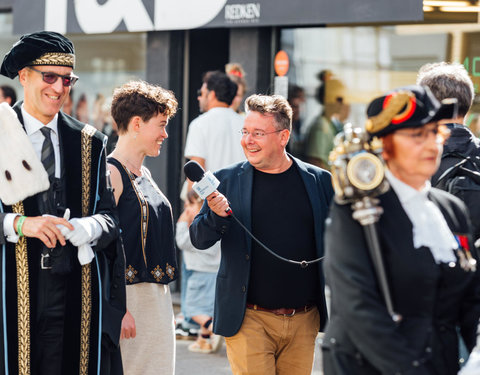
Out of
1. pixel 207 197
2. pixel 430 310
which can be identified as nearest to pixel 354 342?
pixel 430 310

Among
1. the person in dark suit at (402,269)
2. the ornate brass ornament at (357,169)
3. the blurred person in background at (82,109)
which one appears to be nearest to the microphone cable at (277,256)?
the person in dark suit at (402,269)

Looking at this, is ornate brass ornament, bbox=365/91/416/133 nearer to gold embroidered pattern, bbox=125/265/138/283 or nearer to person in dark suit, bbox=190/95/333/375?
person in dark suit, bbox=190/95/333/375

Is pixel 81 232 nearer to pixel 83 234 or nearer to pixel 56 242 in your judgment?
pixel 83 234

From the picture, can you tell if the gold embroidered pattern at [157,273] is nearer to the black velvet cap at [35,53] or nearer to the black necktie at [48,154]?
the black necktie at [48,154]

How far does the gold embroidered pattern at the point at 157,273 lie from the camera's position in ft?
14.6

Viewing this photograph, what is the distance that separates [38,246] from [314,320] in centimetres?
154

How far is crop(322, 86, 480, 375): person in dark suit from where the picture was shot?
2805 mm

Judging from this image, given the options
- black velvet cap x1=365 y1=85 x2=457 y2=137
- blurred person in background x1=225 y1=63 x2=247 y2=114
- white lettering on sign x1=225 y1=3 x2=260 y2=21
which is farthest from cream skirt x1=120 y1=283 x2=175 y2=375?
white lettering on sign x1=225 y1=3 x2=260 y2=21

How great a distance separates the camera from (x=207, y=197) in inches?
164

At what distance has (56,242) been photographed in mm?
3809

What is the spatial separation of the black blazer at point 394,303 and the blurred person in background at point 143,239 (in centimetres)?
164

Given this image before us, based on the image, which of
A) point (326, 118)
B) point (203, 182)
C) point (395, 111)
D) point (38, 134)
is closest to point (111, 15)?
point (326, 118)

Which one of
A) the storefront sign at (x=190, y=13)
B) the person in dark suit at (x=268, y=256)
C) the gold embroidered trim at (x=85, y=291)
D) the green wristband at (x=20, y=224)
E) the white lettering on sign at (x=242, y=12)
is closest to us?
the green wristband at (x=20, y=224)

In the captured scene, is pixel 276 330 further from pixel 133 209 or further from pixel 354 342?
pixel 354 342
